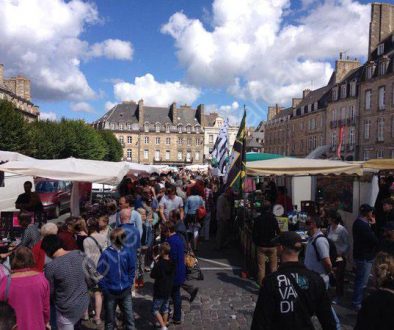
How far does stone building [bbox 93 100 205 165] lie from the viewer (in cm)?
8212

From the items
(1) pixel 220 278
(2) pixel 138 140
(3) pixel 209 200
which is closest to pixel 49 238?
(1) pixel 220 278

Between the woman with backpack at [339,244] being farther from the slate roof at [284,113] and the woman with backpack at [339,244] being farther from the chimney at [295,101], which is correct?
the chimney at [295,101]

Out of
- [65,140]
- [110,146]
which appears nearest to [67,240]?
[65,140]

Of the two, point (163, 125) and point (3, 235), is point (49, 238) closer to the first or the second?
point (3, 235)

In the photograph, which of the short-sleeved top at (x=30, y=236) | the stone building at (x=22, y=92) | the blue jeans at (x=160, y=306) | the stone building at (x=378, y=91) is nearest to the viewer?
the blue jeans at (x=160, y=306)

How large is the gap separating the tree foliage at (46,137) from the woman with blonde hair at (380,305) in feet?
110

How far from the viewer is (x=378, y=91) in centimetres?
3925

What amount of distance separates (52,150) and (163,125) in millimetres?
43332

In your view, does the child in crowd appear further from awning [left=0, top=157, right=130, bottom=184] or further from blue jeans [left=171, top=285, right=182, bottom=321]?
awning [left=0, top=157, right=130, bottom=184]

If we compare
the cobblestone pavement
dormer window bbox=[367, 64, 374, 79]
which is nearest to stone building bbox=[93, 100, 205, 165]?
dormer window bbox=[367, 64, 374, 79]

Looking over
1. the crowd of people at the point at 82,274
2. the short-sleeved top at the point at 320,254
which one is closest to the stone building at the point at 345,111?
the short-sleeved top at the point at 320,254

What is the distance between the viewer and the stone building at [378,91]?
3731 cm

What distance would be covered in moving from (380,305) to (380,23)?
47630 mm

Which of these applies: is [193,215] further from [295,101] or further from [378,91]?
[295,101]
